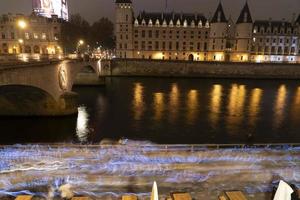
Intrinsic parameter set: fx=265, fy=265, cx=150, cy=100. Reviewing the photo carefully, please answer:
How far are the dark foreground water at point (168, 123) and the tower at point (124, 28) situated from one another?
55608mm

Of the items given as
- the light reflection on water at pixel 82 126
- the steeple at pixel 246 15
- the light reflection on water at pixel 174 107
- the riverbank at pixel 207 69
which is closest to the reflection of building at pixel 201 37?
the steeple at pixel 246 15

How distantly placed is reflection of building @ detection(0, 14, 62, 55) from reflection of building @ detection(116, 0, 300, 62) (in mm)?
21560

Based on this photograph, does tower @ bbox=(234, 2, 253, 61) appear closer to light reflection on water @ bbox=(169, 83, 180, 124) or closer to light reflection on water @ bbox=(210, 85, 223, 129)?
light reflection on water @ bbox=(210, 85, 223, 129)

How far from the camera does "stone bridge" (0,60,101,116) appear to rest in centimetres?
2262

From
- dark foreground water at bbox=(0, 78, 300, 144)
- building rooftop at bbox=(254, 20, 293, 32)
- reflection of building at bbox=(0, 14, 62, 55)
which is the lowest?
dark foreground water at bbox=(0, 78, 300, 144)

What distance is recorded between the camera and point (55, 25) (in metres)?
84.2

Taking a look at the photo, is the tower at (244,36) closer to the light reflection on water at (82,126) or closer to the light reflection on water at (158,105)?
the light reflection on water at (158,105)

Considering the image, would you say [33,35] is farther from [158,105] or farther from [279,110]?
[279,110]

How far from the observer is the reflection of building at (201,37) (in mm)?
94438

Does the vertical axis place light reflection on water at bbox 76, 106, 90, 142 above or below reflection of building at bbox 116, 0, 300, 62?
below

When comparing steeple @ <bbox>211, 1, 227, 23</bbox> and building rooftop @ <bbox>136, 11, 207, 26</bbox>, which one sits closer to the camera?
steeple @ <bbox>211, 1, 227, 23</bbox>

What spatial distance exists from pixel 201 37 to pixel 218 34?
615cm

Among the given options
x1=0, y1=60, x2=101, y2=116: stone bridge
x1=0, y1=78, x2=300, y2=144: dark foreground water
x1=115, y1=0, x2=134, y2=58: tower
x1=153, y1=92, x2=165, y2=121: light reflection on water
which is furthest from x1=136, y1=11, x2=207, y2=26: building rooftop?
x1=0, y1=60, x2=101, y2=116: stone bridge

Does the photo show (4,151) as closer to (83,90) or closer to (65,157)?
(65,157)
